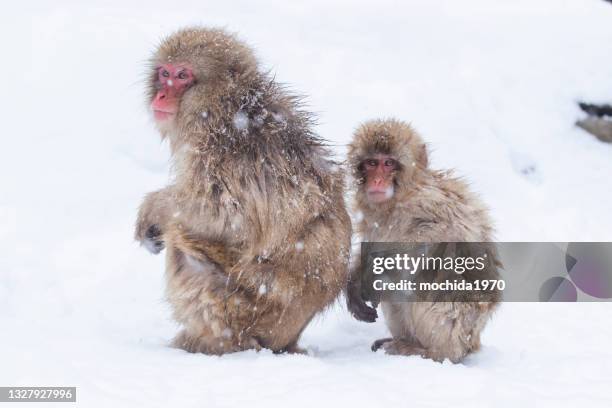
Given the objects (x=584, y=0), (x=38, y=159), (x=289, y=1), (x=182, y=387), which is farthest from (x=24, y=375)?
(x=584, y=0)

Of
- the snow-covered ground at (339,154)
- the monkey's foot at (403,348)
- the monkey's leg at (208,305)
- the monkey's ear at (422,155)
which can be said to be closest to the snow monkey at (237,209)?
the monkey's leg at (208,305)

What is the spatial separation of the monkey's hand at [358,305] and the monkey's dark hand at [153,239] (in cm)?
95

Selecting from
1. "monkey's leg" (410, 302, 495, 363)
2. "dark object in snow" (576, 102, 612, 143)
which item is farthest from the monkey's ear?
"dark object in snow" (576, 102, 612, 143)

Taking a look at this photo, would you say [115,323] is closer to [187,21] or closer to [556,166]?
[187,21]

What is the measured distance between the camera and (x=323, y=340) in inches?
164

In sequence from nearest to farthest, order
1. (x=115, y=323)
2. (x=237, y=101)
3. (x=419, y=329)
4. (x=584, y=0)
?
(x=237, y=101) → (x=419, y=329) → (x=115, y=323) → (x=584, y=0)

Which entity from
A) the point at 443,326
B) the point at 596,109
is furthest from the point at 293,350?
the point at 596,109

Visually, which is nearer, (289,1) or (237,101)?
(237,101)

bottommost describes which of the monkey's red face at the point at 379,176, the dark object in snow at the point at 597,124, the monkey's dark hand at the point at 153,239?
the monkey's dark hand at the point at 153,239

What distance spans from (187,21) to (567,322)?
420 cm

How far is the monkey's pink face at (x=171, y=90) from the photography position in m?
3.43

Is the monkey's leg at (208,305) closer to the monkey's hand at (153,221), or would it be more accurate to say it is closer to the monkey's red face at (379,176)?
the monkey's hand at (153,221)

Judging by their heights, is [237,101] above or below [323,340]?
above

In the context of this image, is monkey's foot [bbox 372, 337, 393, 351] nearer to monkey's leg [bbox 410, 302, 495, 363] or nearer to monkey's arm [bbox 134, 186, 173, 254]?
monkey's leg [bbox 410, 302, 495, 363]
